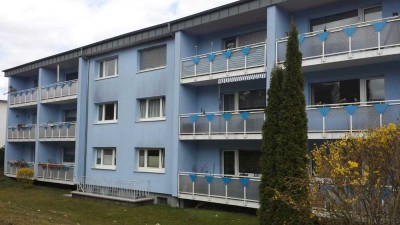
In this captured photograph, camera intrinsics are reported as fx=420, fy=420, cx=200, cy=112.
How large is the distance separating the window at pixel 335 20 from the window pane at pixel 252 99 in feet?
11.6

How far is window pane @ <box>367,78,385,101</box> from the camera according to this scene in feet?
48.5

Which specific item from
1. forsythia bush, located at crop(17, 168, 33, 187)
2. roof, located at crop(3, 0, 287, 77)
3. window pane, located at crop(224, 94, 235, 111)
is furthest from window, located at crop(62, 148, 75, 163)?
window pane, located at crop(224, 94, 235, 111)

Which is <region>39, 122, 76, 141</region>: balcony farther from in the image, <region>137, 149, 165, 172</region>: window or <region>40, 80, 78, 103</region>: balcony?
<region>137, 149, 165, 172</region>: window

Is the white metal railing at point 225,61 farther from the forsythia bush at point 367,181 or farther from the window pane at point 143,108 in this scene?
the forsythia bush at point 367,181

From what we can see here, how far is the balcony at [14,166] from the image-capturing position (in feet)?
101

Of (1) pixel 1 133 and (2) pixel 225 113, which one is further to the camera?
(1) pixel 1 133

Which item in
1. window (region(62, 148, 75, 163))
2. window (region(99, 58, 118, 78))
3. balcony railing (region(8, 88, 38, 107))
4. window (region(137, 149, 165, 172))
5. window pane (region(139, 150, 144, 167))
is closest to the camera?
window (region(137, 149, 165, 172))

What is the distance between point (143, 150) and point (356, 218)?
16.0 meters

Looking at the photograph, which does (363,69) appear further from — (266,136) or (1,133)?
(1,133)

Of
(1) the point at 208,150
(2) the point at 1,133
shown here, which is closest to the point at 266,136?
(1) the point at 208,150

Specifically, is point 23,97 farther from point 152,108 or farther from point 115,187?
point 152,108

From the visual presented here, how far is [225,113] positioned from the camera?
17859mm

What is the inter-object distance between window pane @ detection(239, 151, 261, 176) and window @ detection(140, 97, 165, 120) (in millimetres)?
5014

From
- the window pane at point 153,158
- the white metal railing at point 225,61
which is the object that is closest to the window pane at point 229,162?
the white metal railing at point 225,61
